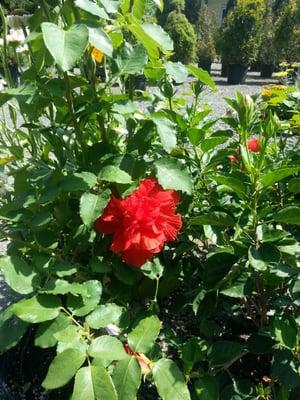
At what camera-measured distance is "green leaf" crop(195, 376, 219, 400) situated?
28.1 inches

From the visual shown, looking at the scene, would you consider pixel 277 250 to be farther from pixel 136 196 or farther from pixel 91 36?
pixel 91 36

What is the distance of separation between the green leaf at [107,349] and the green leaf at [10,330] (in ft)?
0.41

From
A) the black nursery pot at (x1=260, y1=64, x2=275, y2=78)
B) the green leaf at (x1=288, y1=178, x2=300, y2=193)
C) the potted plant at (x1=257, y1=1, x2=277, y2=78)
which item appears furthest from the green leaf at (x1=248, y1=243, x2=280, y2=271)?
the black nursery pot at (x1=260, y1=64, x2=275, y2=78)

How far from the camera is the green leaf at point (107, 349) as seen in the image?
0.61 m

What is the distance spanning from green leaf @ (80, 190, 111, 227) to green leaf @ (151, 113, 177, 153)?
117mm

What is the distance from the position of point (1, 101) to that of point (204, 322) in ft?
1.69

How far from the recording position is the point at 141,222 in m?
0.73

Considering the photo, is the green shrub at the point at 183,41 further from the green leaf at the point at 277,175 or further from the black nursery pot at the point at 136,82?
the green leaf at the point at 277,175

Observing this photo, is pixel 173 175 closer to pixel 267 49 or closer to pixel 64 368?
pixel 64 368

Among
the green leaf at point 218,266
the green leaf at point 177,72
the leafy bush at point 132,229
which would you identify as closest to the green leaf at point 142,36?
the leafy bush at point 132,229

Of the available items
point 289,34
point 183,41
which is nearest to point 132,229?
point 183,41

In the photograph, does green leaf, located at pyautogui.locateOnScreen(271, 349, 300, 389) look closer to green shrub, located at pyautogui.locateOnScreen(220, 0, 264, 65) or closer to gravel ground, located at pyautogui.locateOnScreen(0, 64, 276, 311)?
gravel ground, located at pyautogui.locateOnScreen(0, 64, 276, 311)

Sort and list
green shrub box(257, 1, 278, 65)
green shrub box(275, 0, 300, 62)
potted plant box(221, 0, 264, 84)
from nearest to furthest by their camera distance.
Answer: potted plant box(221, 0, 264, 84)
green shrub box(275, 0, 300, 62)
green shrub box(257, 1, 278, 65)

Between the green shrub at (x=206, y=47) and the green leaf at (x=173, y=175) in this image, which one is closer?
the green leaf at (x=173, y=175)
